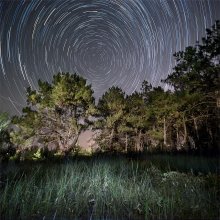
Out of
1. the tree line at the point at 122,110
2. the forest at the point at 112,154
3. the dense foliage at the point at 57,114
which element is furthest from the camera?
the dense foliage at the point at 57,114

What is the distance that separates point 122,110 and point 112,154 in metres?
11.9

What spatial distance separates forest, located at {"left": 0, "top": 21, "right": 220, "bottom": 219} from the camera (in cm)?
575

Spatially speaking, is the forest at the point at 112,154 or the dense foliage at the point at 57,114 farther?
the dense foliage at the point at 57,114

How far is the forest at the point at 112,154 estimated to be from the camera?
5.75 meters

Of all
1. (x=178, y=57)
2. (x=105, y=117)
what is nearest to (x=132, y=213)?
(x=178, y=57)

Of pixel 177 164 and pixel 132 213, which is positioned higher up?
pixel 177 164

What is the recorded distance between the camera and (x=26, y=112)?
96.9ft

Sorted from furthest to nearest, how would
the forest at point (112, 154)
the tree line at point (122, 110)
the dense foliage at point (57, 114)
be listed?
the dense foliage at point (57, 114), the tree line at point (122, 110), the forest at point (112, 154)

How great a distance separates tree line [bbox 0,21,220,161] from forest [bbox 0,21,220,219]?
0.31 feet

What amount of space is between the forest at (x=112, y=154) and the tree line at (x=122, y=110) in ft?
0.31

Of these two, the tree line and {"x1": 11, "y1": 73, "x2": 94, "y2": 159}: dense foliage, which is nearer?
the tree line

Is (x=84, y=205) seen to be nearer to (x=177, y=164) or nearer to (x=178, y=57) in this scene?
(x=177, y=164)

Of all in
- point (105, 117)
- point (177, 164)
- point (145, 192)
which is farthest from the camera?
point (105, 117)

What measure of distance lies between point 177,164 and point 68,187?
33.4ft
